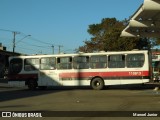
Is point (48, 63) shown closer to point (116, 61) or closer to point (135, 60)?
point (116, 61)

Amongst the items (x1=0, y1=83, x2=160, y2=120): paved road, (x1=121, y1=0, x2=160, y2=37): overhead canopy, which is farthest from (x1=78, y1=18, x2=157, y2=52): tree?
(x1=0, y1=83, x2=160, y2=120): paved road

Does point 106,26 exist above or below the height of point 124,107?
above

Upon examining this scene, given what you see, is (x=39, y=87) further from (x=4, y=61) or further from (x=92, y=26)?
(x=4, y=61)

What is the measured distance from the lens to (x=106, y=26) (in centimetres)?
7156

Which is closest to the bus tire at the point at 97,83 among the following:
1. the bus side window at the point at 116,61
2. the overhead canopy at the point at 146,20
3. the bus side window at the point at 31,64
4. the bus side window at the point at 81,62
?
the bus side window at the point at 81,62

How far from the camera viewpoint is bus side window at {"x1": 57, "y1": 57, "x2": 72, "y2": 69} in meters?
31.0

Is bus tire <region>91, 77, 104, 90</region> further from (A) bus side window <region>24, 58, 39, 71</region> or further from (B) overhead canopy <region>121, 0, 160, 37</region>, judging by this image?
(A) bus side window <region>24, 58, 39, 71</region>

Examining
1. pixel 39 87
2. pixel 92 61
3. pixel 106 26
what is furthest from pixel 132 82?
pixel 106 26

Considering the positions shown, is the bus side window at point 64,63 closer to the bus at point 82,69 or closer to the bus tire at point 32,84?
the bus at point 82,69

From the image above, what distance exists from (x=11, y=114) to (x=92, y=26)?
2422 inches

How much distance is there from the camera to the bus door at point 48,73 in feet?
102

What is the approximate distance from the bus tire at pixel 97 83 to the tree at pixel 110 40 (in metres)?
28.0

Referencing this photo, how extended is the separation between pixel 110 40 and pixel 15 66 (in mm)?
28771

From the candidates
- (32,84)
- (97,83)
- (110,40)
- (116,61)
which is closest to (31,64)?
(32,84)
